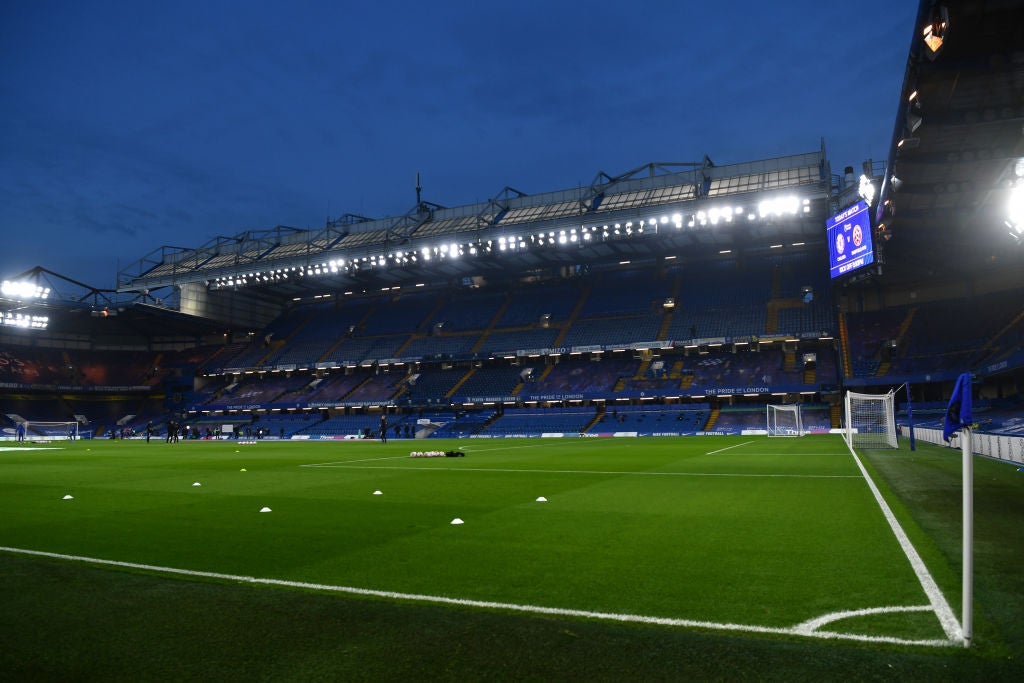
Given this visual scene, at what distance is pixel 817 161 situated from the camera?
4597 cm

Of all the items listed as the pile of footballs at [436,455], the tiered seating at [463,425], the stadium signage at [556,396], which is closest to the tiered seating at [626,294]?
the stadium signage at [556,396]

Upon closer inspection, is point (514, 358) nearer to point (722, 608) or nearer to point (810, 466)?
point (810, 466)

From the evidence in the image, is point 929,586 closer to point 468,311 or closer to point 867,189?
point 867,189

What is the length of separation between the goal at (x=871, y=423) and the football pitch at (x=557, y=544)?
13.3 meters

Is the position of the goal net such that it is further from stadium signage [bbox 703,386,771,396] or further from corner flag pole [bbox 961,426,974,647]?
corner flag pole [bbox 961,426,974,647]

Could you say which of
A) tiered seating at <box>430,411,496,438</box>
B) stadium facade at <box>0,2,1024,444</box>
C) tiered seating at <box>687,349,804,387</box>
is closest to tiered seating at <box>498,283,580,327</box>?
stadium facade at <box>0,2,1024,444</box>

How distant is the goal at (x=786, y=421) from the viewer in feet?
127

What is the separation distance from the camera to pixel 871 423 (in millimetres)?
33281

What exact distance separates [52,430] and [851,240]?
68146 millimetres

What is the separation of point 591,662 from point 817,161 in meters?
49.7

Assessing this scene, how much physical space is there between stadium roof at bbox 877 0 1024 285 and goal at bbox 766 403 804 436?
50.3ft

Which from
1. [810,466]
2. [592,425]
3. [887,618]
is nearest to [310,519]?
[887,618]

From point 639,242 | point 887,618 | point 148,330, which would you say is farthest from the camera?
point 148,330

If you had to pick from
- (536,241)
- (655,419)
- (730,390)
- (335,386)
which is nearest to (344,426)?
(335,386)
